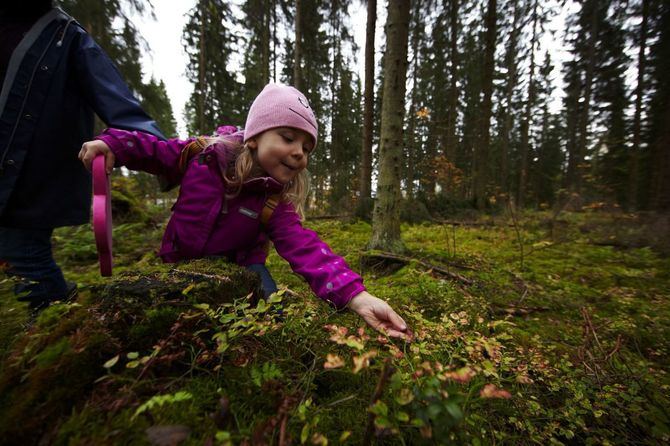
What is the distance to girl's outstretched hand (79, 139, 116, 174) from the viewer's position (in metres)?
1.40

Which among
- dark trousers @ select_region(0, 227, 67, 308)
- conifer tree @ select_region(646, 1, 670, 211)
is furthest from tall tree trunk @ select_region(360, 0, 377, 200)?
dark trousers @ select_region(0, 227, 67, 308)

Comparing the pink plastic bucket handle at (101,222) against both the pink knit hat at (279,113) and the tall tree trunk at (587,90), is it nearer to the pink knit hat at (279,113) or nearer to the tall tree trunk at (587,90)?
the pink knit hat at (279,113)

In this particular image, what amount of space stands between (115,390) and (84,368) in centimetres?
12

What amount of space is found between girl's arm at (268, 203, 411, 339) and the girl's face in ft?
0.84

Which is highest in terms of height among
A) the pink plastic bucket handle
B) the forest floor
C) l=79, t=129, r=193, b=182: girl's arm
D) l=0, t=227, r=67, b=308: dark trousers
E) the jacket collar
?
l=79, t=129, r=193, b=182: girl's arm

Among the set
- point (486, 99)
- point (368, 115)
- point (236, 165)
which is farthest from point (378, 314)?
point (486, 99)

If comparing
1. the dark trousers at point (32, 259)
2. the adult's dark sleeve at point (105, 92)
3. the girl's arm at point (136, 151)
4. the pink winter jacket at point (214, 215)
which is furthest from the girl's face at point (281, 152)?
the dark trousers at point (32, 259)

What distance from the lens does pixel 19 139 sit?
5.47 ft

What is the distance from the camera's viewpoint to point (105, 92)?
179 cm

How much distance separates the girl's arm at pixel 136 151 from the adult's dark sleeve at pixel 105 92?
0.11m

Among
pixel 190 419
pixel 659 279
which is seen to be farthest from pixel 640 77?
pixel 190 419

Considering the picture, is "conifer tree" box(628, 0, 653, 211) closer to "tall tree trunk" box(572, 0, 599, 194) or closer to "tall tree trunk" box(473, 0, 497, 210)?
"tall tree trunk" box(572, 0, 599, 194)

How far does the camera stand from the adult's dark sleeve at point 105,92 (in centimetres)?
177

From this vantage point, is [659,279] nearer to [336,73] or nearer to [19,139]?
[19,139]
